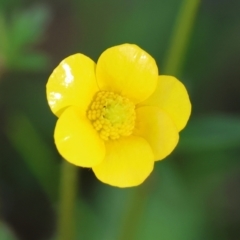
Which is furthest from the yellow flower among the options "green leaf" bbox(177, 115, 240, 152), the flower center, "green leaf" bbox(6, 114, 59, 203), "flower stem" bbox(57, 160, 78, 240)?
"green leaf" bbox(6, 114, 59, 203)

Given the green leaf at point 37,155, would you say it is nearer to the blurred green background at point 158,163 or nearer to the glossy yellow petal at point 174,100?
the blurred green background at point 158,163

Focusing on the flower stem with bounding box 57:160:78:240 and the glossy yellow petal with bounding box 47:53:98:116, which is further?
the flower stem with bounding box 57:160:78:240

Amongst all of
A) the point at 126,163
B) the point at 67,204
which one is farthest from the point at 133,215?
the point at 126,163

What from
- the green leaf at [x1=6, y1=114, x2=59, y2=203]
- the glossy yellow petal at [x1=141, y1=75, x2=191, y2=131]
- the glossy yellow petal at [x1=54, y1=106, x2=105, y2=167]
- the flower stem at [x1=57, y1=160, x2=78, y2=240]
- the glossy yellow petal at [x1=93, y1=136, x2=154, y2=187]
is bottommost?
the green leaf at [x1=6, y1=114, x2=59, y2=203]

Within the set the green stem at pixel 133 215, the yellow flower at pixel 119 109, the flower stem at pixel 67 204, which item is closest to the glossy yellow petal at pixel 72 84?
the yellow flower at pixel 119 109

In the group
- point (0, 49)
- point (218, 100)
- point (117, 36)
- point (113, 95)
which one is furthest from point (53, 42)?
point (113, 95)

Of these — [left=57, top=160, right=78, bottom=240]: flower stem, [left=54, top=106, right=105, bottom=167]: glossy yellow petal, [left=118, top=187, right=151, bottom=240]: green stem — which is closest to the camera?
[left=54, top=106, right=105, bottom=167]: glossy yellow petal

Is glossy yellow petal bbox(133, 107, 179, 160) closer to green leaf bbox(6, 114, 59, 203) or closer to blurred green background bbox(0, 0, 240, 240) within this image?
blurred green background bbox(0, 0, 240, 240)

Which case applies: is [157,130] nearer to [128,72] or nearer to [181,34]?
[128,72]
